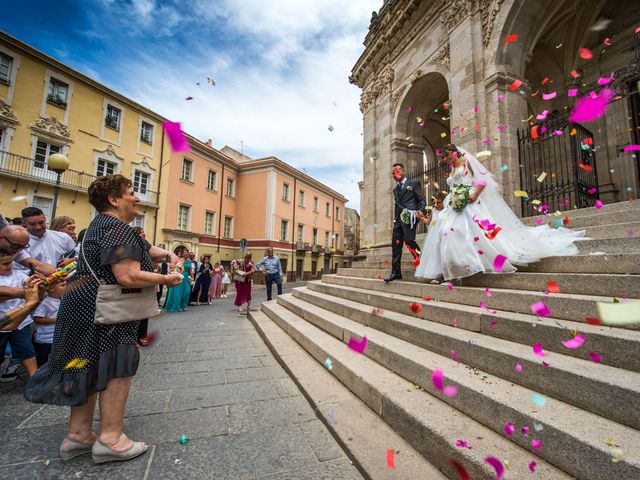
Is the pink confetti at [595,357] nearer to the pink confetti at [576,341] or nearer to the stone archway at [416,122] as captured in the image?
the pink confetti at [576,341]

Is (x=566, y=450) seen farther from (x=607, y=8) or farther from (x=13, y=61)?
(x=13, y=61)

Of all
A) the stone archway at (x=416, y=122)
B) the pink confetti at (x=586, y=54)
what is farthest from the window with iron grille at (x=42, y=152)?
the pink confetti at (x=586, y=54)

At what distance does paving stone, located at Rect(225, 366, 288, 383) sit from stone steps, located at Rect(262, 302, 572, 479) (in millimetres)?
714

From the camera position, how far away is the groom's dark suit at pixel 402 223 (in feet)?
16.6

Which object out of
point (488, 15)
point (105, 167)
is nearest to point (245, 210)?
point (105, 167)

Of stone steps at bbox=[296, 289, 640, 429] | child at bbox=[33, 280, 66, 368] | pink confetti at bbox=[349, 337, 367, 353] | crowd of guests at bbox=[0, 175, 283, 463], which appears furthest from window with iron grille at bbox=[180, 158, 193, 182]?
stone steps at bbox=[296, 289, 640, 429]

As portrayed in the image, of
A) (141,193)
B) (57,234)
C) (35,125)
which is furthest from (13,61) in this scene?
(57,234)

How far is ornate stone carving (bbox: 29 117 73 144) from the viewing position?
15.6 m

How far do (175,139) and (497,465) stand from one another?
71.4 ft

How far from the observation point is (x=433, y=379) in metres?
2.23

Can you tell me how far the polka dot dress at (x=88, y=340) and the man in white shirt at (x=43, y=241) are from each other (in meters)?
1.83

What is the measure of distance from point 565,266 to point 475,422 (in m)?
2.25

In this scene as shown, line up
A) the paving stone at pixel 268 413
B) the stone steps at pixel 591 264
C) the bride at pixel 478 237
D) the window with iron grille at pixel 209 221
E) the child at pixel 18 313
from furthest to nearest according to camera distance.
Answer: the window with iron grille at pixel 209 221 → the bride at pixel 478 237 → the stone steps at pixel 591 264 → the child at pixel 18 313 → the paving stone at pixel 268 413

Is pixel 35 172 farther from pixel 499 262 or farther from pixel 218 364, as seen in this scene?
pixel 499 262
